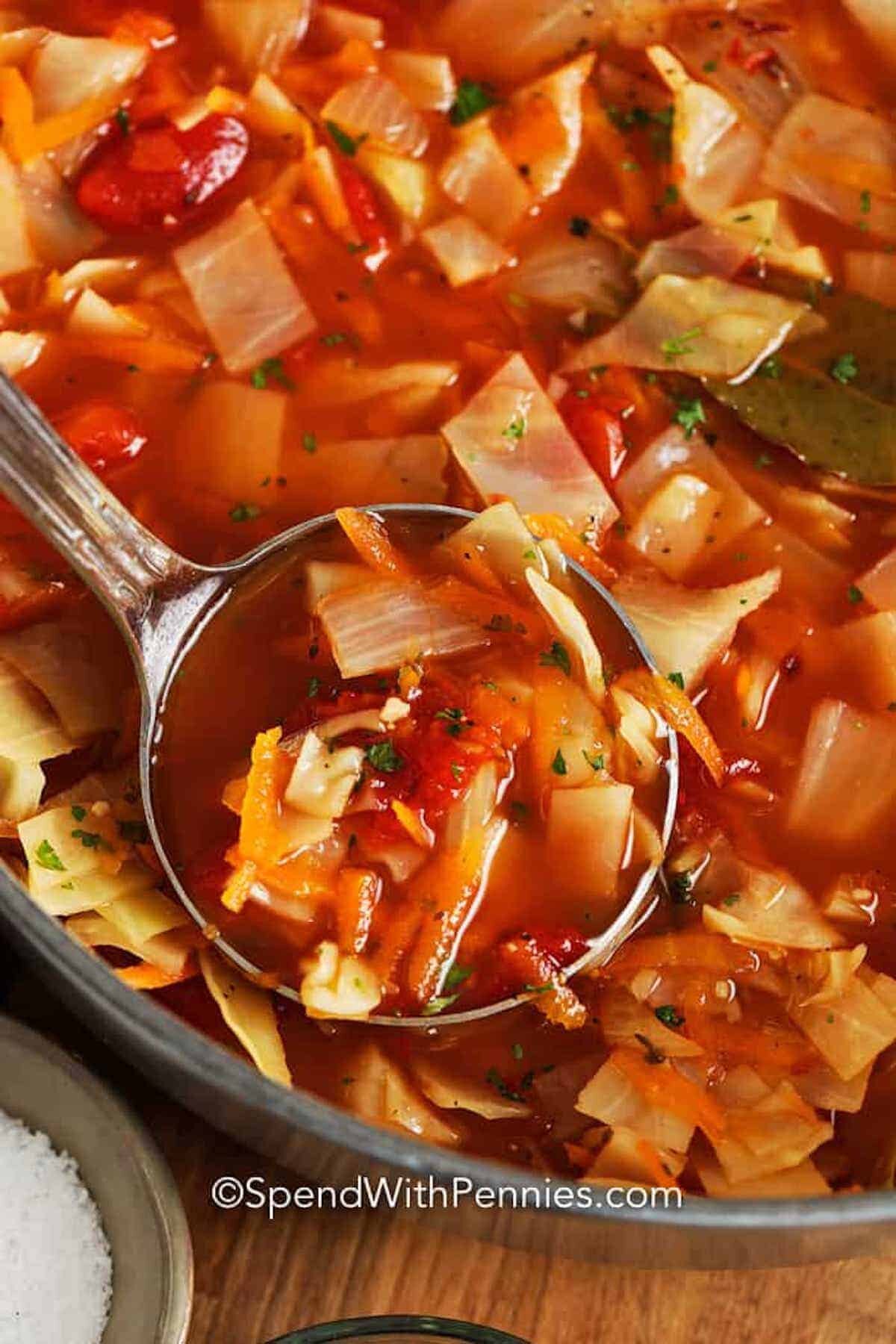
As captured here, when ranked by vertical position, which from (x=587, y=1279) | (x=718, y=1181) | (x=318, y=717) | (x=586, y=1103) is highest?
(x=318, y=717)

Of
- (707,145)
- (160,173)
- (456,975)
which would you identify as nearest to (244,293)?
(160,173)

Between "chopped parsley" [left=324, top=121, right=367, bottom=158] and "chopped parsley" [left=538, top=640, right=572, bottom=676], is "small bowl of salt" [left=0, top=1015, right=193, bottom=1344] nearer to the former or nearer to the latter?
"chopped parsley" [left=538, top=640, right=572, bottom=676]

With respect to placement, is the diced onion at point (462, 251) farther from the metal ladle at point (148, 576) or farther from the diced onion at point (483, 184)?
the metal ladle at point (148, 576)

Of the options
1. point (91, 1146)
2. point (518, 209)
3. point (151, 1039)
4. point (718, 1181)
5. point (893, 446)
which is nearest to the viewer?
point (151, 1039)

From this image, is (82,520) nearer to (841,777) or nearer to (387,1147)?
(387,1147)

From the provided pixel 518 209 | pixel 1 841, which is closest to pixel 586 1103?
pixel 1 841

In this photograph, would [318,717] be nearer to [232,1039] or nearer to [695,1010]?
[232,1039]
